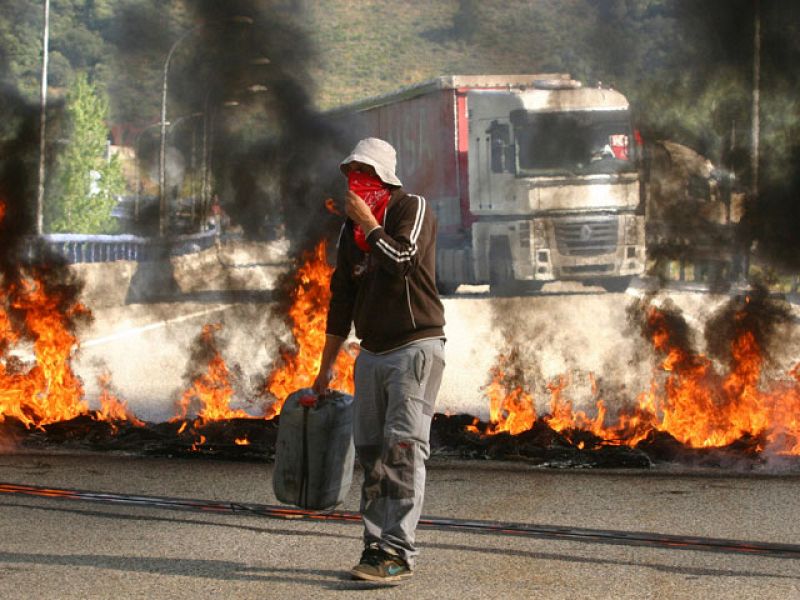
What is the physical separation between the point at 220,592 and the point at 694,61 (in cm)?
874

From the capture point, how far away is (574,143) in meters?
22.6

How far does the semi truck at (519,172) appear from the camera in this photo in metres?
Result: 20.3

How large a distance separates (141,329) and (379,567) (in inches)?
598

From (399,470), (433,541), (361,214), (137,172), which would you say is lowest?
(433,541)

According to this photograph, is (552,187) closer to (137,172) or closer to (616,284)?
(616,284)

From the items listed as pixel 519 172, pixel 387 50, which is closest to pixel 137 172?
pixel 519 172

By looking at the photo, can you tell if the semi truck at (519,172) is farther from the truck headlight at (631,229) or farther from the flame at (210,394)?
the flame at (210,394)

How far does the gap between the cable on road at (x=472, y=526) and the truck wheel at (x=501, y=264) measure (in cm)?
1604

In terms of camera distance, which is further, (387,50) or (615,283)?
(387,50)

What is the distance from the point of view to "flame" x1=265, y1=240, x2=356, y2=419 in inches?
408

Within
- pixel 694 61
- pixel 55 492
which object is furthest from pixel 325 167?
pixel 55 492

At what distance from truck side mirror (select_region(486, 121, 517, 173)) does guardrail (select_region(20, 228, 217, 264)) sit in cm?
506

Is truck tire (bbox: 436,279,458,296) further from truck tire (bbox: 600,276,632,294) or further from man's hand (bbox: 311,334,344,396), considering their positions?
man's hand (bbox: 311,334,344,396)

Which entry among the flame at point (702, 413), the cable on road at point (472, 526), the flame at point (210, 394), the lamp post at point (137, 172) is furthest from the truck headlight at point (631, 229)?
the cable on road at point (472, 526)
